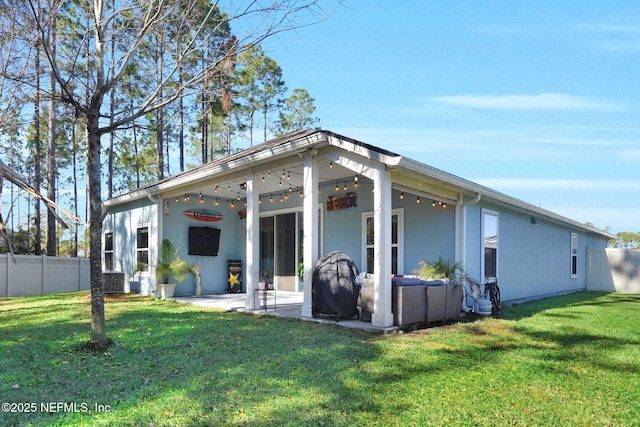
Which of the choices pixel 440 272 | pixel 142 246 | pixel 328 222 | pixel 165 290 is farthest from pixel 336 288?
pixel 142 246

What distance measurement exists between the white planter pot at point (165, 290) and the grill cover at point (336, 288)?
5.10 m

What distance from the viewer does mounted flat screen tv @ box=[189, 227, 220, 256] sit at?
11.9 metres

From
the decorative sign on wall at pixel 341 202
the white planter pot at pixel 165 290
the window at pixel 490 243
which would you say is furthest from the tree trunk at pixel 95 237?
the window at pixel 490 243

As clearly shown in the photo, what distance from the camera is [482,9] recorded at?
8.86 m

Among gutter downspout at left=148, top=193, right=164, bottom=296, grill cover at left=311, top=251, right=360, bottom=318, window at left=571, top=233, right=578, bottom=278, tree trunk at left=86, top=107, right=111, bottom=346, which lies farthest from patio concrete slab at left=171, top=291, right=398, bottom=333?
window at left=571, top=233, right=578, bottom=278

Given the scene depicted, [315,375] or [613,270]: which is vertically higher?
[315,375]

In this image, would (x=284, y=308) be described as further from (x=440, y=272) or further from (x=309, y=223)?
(x=440, y=272)

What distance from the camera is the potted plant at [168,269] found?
10.7m

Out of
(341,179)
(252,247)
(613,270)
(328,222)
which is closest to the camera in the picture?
(252,247)

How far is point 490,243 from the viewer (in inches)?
396

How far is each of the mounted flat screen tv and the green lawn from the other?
15.5ft

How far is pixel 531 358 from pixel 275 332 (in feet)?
11.0

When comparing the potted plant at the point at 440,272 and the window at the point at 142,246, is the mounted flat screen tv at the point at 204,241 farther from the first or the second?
the potted plant at the point at 440,272

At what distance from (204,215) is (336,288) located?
246 inches
